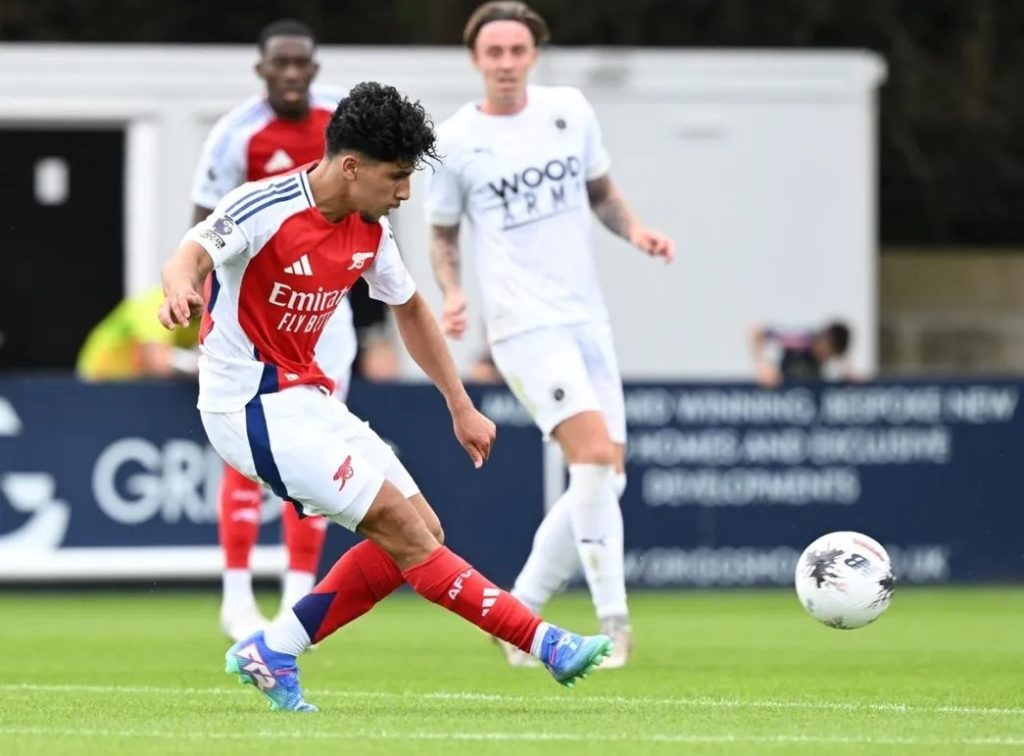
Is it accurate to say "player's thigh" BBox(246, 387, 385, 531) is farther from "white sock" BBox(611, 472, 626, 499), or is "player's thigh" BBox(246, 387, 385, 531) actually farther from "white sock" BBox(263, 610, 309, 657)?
"white sock" BBox(611, 472, 626, 499)

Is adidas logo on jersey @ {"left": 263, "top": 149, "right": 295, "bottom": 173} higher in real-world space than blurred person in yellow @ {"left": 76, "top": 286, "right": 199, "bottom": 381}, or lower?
higher

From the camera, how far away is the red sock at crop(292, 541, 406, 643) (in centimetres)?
736

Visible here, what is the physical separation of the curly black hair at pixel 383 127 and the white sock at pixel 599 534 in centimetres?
251

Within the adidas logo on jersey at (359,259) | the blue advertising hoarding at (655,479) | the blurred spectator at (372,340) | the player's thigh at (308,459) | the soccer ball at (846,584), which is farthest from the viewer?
the blurred spectator at (372,340)

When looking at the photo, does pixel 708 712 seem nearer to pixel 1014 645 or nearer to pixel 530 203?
pixel 530 203

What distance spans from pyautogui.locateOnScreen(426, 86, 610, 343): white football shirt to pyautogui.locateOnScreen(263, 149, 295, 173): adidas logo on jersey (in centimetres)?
76

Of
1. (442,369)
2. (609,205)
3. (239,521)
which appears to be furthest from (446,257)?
(442,369)

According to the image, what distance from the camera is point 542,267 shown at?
9.44 m

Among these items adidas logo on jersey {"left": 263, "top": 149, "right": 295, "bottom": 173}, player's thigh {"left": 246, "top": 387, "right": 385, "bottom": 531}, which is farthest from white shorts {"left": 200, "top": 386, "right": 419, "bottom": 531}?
adidas logo on jersey {"left": 263, "top": 149, "right": 295, "bottom": 173}

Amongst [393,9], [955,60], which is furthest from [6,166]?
[955,60]

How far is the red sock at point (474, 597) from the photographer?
23.4 feet

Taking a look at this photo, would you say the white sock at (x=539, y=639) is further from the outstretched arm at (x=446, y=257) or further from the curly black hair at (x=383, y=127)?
the outstretched arm at (x=446, y=257)

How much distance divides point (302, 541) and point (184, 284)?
138 inches

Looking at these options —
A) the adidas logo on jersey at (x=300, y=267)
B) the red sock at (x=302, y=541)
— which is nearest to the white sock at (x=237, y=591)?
the red sock at (x=302, y=541)
